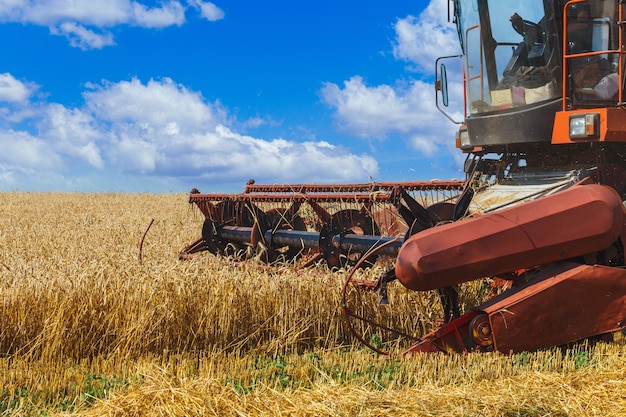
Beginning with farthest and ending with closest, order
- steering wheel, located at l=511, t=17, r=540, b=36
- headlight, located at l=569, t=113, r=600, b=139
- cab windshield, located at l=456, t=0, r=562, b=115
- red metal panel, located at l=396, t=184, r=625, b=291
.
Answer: steering wheel, located at l=511, t=17, r=540, b=36 → cab windshield, located at l=456, t=0, r=562, b=115 → headlight, located at l=569, t=113, r=600, b=139 → red metal panel, located at l=396, t=184, r=625, b=291

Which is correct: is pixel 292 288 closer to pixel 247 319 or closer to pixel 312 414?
pixel 247 319

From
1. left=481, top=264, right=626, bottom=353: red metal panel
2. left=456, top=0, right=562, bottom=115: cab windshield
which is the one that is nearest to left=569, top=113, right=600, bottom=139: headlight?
left=456, top=0, right=562, bottom=115: cab windshield

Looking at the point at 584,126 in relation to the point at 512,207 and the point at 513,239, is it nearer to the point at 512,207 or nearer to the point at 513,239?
the point at 512,207

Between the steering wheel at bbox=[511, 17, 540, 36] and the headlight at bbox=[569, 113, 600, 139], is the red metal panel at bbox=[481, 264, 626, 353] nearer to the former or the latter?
the headlight at bbox=[569, 113, 600, 139]

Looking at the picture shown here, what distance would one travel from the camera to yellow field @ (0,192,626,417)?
116 inches

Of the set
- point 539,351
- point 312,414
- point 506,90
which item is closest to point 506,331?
point 539,351

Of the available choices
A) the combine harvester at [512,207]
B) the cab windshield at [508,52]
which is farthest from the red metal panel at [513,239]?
the cab windshield at [508,52]

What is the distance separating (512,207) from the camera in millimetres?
3812

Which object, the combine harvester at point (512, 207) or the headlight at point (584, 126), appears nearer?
the combine harvester at point (512, 207)

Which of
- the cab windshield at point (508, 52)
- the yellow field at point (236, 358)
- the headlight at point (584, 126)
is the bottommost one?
the yellow field at point (236, 358)

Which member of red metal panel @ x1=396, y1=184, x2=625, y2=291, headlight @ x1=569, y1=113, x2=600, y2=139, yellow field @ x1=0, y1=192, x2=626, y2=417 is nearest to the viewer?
yellow field @ x1=0, y1=192, x2=626, y2=417

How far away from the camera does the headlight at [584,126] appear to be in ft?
15.1

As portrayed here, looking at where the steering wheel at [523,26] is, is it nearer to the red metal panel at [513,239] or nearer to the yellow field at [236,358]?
the red metal panel at [513,239]

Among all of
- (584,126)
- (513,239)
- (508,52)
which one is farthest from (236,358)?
(508,52)
